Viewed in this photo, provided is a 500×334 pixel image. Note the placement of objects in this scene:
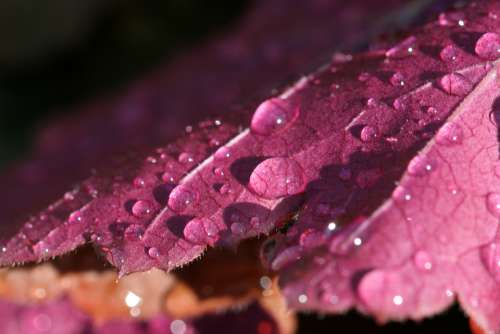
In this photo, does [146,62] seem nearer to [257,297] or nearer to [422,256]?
[257,297]

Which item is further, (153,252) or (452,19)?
(452,19)

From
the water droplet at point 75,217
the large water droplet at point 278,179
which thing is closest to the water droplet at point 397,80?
the large water droplet at point 278,179

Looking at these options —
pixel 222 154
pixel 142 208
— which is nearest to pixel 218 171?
pixel 222 154

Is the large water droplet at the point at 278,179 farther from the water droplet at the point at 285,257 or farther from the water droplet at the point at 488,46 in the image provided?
the water droplet at the point at 488,46

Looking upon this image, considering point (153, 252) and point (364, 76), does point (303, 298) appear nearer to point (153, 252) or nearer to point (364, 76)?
point (153, 252)

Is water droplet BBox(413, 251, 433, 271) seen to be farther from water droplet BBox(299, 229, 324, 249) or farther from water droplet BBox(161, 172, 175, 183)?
water droplet BBox(161, 172, 175, 183)

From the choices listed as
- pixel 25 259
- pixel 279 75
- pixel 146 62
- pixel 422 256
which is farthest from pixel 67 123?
pixel 422 256
